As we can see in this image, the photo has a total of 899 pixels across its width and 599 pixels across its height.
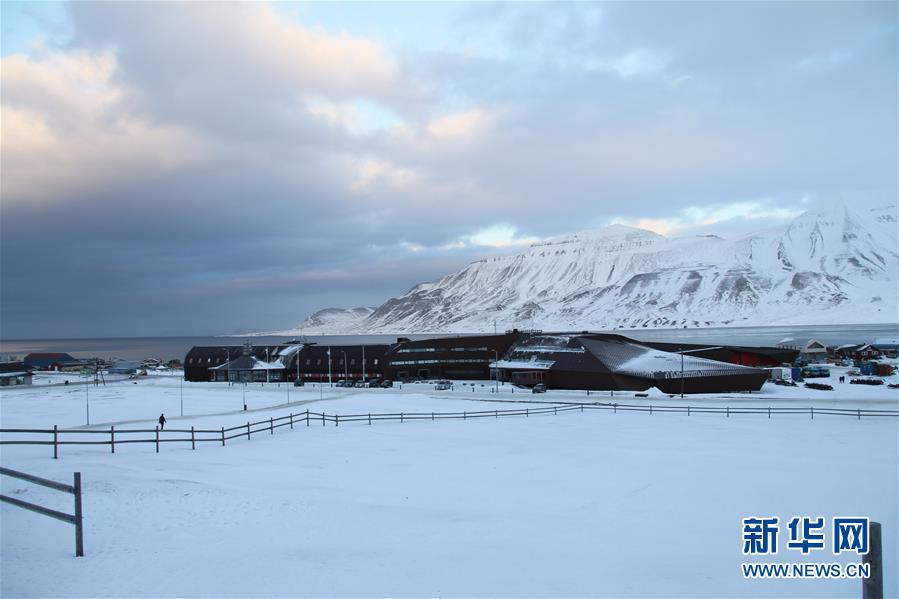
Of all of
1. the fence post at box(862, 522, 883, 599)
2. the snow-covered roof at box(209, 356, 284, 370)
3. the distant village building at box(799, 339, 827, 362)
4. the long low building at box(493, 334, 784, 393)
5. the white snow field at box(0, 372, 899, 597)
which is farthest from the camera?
the distant village building at box(799, 339, 827, 362)

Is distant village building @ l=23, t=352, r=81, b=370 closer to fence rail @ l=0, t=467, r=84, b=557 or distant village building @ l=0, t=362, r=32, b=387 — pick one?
distant village building @ l=0, t=362, r=32, b=387

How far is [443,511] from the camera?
15.5 metres

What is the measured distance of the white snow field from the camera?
10.5 metres

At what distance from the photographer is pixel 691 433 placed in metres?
31.9

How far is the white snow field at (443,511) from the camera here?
34.6 ft

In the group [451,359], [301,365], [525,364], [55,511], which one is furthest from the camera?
[301,365]

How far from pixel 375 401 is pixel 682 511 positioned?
38492 mm

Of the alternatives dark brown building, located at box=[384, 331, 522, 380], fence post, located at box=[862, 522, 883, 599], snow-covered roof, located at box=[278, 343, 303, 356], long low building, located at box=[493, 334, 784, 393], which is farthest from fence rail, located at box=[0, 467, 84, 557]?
snow-covered roof, located at box=[278, 343, 303, 356]

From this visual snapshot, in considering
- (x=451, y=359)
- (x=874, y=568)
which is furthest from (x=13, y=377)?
(x=874, y=568)

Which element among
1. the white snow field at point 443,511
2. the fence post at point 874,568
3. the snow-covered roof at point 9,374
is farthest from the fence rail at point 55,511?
the snow-covered roof at point 9,374

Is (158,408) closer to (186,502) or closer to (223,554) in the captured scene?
(186,502)

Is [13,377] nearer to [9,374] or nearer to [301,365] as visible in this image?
[9,374]

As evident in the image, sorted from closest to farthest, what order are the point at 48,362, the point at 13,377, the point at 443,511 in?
the point at 443,511, the point at 13,377, the point at 48,362

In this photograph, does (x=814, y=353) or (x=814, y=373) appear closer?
(x=814, y=373)
